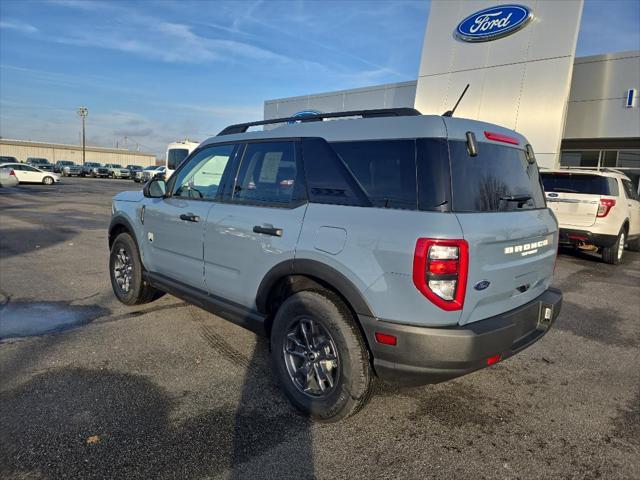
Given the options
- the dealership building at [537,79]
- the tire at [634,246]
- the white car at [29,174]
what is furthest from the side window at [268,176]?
the white car at [29,174]

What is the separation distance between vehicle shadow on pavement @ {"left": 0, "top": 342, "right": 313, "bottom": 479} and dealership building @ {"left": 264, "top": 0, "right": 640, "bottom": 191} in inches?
536

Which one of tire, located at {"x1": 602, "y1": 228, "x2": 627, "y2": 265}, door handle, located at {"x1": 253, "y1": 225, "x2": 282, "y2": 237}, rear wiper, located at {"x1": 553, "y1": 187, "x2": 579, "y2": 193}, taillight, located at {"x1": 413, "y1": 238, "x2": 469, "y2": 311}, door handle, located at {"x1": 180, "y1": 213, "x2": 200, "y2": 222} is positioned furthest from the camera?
tire, located at {"x1": 602, "y1": 228, "x2": 627, "y2": 265}

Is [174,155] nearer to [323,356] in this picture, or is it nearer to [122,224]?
[122,224]

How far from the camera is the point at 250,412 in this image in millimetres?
2932

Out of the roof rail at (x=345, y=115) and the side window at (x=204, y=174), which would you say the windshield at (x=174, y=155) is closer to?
the side window at (x=204, y=174)

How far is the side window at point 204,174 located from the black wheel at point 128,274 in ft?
3.35

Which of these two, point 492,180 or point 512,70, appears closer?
point 492,180

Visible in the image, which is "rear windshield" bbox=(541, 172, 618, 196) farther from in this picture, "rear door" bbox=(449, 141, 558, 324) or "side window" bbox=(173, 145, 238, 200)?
"side window" bbox=(173, 145, 238, 200)

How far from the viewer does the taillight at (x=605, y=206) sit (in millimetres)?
7961

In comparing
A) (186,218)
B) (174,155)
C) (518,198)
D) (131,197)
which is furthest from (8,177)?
(518,198)

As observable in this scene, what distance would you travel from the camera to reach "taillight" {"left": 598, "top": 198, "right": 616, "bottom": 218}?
796 cm

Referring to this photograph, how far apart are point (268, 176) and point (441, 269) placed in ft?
5.25

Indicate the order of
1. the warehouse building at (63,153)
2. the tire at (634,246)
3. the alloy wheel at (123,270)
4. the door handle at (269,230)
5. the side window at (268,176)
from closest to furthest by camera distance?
the door handle at (269,230)
the side window at (268,176)
the alloy wheel at (123,270)
the tire at (634,246)
the warehouse building at (63,153)

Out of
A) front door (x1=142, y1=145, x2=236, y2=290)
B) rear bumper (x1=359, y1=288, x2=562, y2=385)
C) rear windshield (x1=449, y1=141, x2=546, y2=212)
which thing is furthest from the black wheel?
rear windshield (x1=449, y1=141, x2=546, y2=212)
